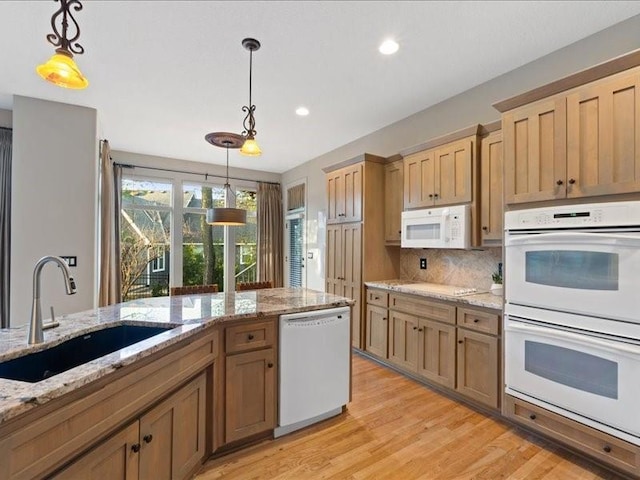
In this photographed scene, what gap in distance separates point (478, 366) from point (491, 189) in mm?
1513

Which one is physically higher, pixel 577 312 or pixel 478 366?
pixel 577 312

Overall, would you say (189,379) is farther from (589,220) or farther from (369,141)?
(369,141)

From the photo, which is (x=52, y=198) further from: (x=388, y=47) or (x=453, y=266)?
(x=453, y=266)

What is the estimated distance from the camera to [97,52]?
8.48ft

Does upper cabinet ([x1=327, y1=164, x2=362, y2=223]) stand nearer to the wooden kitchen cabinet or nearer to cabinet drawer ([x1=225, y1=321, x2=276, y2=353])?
the wooden kitchen cabinet

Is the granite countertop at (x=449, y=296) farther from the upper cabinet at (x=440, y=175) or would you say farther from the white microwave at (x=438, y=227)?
the upper cabinet at (x=440, y=175)

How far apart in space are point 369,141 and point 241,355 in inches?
137

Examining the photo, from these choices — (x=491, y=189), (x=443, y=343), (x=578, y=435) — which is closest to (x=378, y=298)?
(x=443, y=343)

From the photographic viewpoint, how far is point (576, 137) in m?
2.02

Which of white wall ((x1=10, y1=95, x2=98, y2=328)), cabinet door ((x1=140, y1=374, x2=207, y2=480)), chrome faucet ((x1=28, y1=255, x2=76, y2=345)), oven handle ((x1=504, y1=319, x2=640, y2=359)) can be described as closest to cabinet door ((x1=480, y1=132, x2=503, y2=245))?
oven handle ((x1=504, y1=319, x2=640, y2=359))

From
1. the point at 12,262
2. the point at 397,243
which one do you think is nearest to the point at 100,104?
the point at 12,262

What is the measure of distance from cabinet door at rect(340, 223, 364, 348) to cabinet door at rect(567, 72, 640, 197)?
218 centimetres

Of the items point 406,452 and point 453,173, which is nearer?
point 406,452

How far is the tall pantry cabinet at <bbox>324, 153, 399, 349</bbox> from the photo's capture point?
3799 millimetres
